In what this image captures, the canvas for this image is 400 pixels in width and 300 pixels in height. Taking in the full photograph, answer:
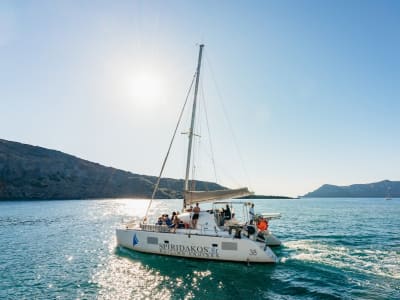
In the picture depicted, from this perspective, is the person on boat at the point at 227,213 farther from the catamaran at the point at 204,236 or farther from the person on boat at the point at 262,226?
the person on boat at the point at 262,226

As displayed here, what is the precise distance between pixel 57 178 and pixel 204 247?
Result: 12585 centimetres

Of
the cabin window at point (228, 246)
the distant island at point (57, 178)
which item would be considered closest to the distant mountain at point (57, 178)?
the distant island at point (57, 178)

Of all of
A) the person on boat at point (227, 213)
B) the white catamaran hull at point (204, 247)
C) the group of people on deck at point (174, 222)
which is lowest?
the white catamaran hull at point (204, 247)

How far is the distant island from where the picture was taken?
113750 mm

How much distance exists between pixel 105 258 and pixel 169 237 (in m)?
4.98

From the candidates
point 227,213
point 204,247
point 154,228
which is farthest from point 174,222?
point 227,213

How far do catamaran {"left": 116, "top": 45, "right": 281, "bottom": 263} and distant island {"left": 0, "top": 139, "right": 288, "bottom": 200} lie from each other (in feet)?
367

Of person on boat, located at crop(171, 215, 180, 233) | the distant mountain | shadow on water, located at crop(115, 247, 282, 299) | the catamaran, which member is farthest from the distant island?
shadow on water, located at crop(115, 247, 282, 299)

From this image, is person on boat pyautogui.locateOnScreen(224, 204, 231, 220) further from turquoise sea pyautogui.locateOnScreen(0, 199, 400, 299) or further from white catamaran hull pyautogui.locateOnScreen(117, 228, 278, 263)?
turquoise sea pyautogui.locateOnScreen(0, 199, 400, 299)

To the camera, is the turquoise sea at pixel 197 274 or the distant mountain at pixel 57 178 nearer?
the turquoise sea at pixel 197 274

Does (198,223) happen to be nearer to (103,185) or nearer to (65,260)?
(65,260)

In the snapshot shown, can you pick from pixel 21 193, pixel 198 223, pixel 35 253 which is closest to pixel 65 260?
pixel 35 253

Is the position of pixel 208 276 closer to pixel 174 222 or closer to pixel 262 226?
pixel 174 222

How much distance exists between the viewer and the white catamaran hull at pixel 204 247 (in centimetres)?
1720
